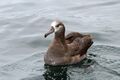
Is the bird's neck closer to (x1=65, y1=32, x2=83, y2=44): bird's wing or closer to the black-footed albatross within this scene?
the black-footed albatross

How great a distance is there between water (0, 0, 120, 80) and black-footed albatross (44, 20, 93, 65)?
0.74ft

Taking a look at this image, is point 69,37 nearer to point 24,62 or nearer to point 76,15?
point 24,62

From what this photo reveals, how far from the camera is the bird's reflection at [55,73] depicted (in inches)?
508

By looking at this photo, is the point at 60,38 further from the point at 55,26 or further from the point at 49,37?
the point at 49,37

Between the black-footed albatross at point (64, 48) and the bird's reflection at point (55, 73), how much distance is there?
0.15 meters

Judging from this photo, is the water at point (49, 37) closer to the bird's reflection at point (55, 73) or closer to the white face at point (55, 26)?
the bird's reflection at point (55, 73)

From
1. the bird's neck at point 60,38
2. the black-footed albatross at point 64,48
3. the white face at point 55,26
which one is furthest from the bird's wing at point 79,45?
the white face at point 55,26

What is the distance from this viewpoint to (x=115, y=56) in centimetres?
1380

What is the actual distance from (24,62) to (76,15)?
242 inches

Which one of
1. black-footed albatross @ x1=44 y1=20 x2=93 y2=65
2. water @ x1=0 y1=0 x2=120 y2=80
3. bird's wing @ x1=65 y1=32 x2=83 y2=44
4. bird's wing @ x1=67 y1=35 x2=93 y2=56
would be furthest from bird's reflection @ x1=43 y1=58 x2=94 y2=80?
bird's wing @ x1=65 y1=32 x2=83 y2=44

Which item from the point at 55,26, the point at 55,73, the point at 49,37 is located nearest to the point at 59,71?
the point at 55,73

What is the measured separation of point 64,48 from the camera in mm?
13719

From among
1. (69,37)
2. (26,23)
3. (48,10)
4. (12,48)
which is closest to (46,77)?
(69,37)

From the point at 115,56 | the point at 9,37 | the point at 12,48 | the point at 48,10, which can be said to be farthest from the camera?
the point at 48,10
